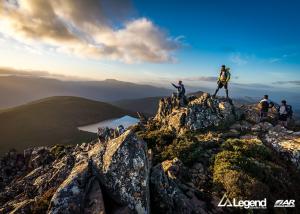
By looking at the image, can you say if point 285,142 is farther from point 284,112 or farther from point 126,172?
point 126,172

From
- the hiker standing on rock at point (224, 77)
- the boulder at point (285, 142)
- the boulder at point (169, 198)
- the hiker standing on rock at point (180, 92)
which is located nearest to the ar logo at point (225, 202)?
the boulder at point (169, 198)

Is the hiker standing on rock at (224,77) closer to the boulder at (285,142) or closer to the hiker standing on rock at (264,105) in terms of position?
the hiker standing on rock at (264,105)

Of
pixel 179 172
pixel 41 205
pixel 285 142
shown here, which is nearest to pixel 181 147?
pixel 179 172

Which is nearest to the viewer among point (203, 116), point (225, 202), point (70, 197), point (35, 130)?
point (70, 197)

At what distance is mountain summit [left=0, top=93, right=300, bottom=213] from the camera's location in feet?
33.3

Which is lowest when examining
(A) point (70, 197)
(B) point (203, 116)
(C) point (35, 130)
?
(C) point (35, 130)

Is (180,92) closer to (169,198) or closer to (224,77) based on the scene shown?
(224,77)

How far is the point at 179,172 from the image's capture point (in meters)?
14.7

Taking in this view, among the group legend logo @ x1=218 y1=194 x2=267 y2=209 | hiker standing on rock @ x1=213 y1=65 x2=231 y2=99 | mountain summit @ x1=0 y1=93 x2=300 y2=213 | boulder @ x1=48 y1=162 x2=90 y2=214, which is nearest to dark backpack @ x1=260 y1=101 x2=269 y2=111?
mountain summit @ x1=0 y1=93 x2=300 y2=213

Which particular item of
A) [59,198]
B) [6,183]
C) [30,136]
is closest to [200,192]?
[59,198]

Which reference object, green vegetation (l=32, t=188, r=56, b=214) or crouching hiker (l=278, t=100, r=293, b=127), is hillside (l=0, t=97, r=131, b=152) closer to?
crouching hiker (l=278, t=100, r=293, b=127)

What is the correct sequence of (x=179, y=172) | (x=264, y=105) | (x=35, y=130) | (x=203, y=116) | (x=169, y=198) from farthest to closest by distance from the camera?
(x=35, y=130)
(x=264, y=105)
(x=203, y=116)
(x=179, y=172)
(x=169, y=198)

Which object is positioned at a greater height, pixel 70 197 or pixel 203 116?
pixel 203 116

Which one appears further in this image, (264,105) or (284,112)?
(264,105)
